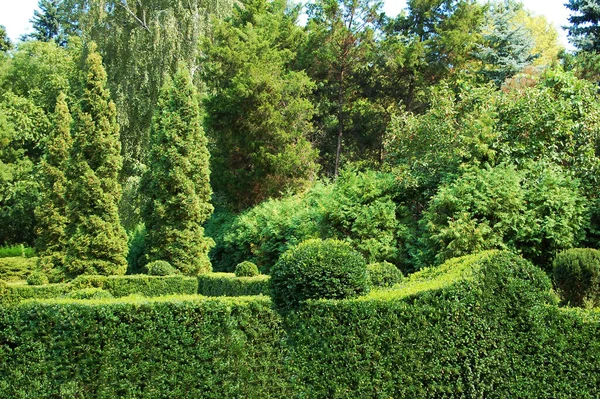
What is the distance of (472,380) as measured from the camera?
25.9 feet

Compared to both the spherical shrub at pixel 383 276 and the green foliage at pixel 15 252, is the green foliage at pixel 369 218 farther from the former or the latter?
the green foliage at pixel 15 252

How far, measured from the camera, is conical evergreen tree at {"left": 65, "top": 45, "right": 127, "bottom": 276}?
19.4 m

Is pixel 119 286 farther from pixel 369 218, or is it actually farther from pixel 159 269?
pixel 369 218

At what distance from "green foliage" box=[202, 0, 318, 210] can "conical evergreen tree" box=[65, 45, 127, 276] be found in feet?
26.7

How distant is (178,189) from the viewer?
2139 cm

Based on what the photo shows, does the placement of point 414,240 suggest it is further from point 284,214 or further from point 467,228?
point 284,214

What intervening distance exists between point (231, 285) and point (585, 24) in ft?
59.7

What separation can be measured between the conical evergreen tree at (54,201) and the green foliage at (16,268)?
5.61m

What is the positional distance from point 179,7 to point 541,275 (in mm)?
24098

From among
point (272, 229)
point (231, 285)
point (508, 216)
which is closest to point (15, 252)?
point (272, 229)

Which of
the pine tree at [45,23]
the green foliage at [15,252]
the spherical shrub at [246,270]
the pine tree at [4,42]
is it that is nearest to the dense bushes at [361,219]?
the spherical shrub at [246,270]

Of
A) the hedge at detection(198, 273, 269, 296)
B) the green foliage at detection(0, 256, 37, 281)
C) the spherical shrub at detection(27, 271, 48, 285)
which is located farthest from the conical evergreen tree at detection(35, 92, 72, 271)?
the green foliage at detection(0, 256, 37, 281)

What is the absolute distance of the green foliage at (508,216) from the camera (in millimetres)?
13562

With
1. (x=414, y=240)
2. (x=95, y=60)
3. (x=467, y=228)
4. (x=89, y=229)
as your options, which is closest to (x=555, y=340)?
(x=467, y=228)
